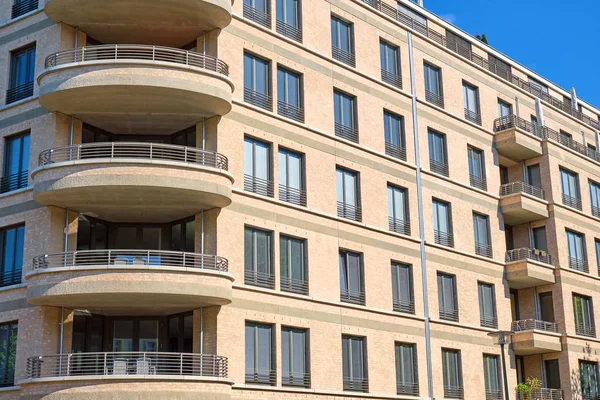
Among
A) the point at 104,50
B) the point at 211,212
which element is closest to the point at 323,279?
the point at 211,212

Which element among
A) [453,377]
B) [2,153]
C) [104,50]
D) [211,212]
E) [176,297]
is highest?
[104,50]

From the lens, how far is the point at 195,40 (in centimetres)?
3444

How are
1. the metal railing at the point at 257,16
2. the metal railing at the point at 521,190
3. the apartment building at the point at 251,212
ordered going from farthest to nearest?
the metal railing at the point at 521,190 → the metal railing at the point at 257,16 → the apartment building at the point at 251,212

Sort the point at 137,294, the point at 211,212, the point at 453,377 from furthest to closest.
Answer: the point at 453,377, the point at 211,212, the point at 137,294

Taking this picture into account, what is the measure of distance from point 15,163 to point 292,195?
10925mm

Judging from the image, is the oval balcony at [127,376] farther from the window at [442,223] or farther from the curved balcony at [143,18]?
the window at [442,223]

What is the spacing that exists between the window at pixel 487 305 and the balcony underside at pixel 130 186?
17.1m

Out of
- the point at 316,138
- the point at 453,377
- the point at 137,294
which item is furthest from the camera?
the point at 453,377

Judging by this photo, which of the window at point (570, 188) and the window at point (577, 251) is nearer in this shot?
the window at point (577, 251)

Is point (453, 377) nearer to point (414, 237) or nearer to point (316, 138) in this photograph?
point (414, 237)

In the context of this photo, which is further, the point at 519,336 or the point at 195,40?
the point at 519,336

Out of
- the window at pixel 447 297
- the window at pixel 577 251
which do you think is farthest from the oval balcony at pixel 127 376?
the window at pixel 577 251

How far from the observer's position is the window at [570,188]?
164 feet

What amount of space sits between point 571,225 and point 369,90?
16691 mm
